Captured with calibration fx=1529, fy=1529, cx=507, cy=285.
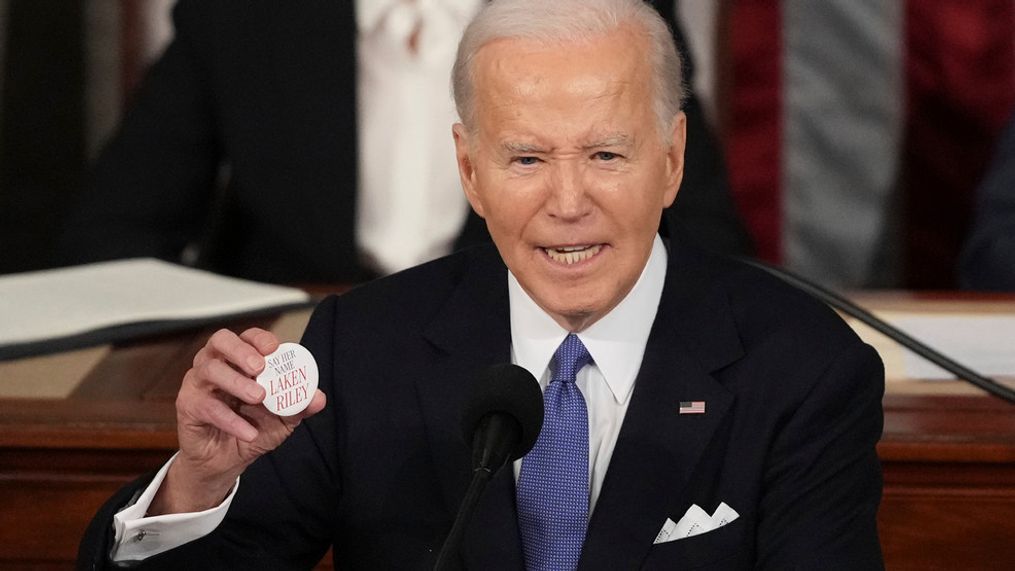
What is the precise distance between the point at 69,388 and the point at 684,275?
746mm

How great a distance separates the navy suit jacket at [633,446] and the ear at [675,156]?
0.42 feet

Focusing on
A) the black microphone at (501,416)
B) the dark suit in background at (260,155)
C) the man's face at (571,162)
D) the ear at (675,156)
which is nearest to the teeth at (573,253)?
Answer: the man's face at (571,162)

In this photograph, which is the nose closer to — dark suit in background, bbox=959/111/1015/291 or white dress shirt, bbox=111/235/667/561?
white dress shirt, bbox=111/235/667/561

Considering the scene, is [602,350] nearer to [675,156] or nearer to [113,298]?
[675,156]

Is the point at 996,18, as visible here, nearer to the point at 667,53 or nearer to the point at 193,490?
the point at 667,53

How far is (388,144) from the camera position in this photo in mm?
2707

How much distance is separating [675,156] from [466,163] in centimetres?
20

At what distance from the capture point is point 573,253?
1.41 metres

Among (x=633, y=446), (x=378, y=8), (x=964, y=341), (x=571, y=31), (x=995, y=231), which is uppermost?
(x=571, y=31)

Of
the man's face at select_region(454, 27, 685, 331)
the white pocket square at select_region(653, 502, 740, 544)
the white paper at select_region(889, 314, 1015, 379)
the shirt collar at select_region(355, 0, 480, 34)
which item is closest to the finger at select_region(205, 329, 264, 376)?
the man's face at select_region(454, 27, 685, 331)

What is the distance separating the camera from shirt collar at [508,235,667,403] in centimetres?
151

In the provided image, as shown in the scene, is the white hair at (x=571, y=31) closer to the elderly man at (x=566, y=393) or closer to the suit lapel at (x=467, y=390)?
the elderly man at (x=566, y=393)

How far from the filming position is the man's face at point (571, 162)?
135 centimetres

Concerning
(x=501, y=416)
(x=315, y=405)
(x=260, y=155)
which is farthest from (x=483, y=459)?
(x=260, y=155)
